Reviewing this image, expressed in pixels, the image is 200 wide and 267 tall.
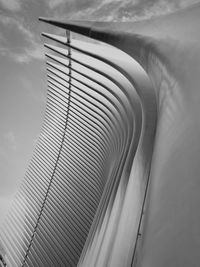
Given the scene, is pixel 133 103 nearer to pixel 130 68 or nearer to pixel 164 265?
pixel 130 68

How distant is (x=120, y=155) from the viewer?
10.7 meters

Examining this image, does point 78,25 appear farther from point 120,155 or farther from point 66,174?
point 66,174

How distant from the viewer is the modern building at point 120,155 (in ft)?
7.13

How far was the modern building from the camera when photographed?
7.13 ft

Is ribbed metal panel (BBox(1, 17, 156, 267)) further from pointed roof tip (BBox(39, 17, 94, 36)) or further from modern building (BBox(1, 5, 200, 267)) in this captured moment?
pointed roof tip (BBox(39, 17, 94, 36))

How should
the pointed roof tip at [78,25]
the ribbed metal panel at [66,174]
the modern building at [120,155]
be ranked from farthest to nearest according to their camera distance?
the ribbed metal panel at [66,174] < the pointed roof tip at [78,25] < the modern building at [120,155]

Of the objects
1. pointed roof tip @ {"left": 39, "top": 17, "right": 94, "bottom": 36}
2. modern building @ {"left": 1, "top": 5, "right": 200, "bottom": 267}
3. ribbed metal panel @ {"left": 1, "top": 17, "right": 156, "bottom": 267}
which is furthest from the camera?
ribbed metal panel @ {"left": 1, "top": 17, "right": 156, "bottom": 267}

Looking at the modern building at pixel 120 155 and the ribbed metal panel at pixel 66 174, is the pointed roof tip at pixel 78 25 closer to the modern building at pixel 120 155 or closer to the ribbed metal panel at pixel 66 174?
the modern building at pixel 120 155

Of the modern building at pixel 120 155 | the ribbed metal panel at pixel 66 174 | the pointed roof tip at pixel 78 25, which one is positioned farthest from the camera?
the ribbed metal panel at pixel 66 174

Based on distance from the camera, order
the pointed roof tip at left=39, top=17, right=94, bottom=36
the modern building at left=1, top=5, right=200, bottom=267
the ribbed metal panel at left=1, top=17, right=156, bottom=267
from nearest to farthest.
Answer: the modern building at left=1, top=5, right=200, bottom=267, the pointed roof tip at left=39, top=17, right=94, bottom=36, the ribbed metal panel at left=1, top=17, right=156, bottom=267

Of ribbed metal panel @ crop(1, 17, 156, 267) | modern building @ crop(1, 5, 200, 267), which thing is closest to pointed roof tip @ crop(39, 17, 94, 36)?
modern building @ crop(1, 5, 200, 267)

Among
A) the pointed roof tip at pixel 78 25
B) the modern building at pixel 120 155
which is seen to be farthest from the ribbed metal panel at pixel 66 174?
the pointed roof tip at pixel 78 25

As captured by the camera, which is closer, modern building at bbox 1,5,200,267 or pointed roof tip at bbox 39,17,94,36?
modern building at bbox 1,5,200,267

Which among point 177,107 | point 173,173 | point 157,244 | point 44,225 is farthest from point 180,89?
point 44,225
